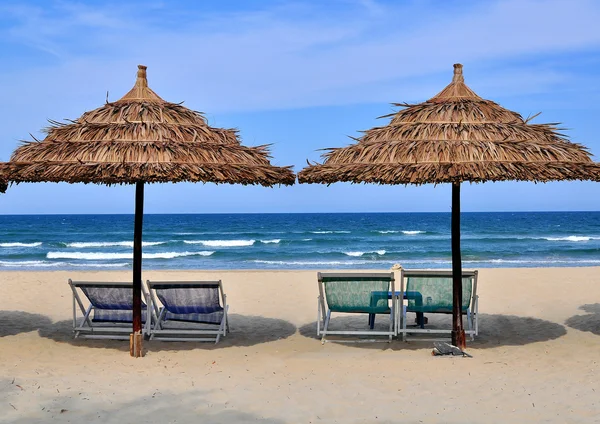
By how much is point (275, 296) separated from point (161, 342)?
3.88 m

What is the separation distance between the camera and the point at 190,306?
7.34 m

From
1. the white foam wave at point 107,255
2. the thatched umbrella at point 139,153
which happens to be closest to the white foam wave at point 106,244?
the white foam wave at point 107,255

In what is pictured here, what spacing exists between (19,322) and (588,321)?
22.2ft

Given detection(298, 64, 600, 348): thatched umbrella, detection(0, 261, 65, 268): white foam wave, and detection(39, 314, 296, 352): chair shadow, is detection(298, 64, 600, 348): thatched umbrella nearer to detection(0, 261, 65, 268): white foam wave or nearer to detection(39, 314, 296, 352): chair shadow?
detection(39, 314, 296, 352): chair shadow

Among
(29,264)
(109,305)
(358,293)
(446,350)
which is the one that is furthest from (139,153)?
(29,264)

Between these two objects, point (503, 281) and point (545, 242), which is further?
point (545, 242)

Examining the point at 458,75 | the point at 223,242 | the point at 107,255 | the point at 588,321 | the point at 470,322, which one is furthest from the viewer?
the point at 223,242

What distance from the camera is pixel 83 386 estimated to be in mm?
5473

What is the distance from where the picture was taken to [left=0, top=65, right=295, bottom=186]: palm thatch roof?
6008mm

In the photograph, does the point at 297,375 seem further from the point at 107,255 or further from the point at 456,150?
the point at 107,255

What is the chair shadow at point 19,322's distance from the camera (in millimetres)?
8023

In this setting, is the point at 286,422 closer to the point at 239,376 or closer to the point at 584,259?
the point at 239,376

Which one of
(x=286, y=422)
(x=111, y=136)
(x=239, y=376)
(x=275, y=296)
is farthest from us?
(x=275, y=296)

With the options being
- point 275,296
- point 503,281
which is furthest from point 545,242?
point 275,296
